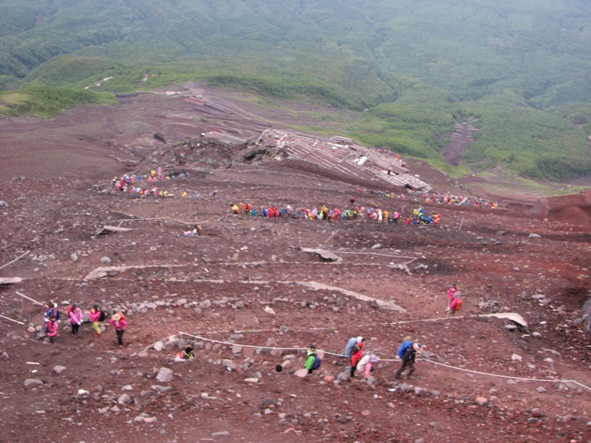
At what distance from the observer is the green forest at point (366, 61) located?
241 ft

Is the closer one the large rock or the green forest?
the large rock

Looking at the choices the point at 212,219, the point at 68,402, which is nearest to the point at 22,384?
the point at 68,402

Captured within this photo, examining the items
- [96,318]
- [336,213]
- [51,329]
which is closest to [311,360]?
[96,318]

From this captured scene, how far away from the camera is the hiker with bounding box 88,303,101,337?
1305cm

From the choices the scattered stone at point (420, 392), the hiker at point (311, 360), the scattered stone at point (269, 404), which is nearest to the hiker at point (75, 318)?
the scattered stone at point (269, 404)

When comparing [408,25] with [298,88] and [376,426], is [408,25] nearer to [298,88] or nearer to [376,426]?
[298,88]

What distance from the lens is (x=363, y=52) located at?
435 feet

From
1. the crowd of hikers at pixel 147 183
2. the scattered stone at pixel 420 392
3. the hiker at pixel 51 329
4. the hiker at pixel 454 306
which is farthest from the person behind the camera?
the crowd of hikers at pixel 147 183

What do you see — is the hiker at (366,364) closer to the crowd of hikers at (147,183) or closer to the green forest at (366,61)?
the crowd of hikers at (147,183)

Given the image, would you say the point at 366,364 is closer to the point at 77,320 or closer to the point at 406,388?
the point at 406,388

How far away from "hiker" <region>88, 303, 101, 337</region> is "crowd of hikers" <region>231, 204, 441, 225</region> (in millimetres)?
12027

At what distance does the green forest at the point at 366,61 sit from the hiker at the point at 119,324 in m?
39.5

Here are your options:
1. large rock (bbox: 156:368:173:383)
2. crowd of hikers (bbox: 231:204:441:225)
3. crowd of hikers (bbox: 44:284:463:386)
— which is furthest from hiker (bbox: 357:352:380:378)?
crowd of hikers (bbox: 231:204:441:225)

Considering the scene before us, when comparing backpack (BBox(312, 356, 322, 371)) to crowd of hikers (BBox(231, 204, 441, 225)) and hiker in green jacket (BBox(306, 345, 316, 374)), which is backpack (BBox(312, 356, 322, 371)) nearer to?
hiker in green jacket (BBox(306, 345, 316, 374))
